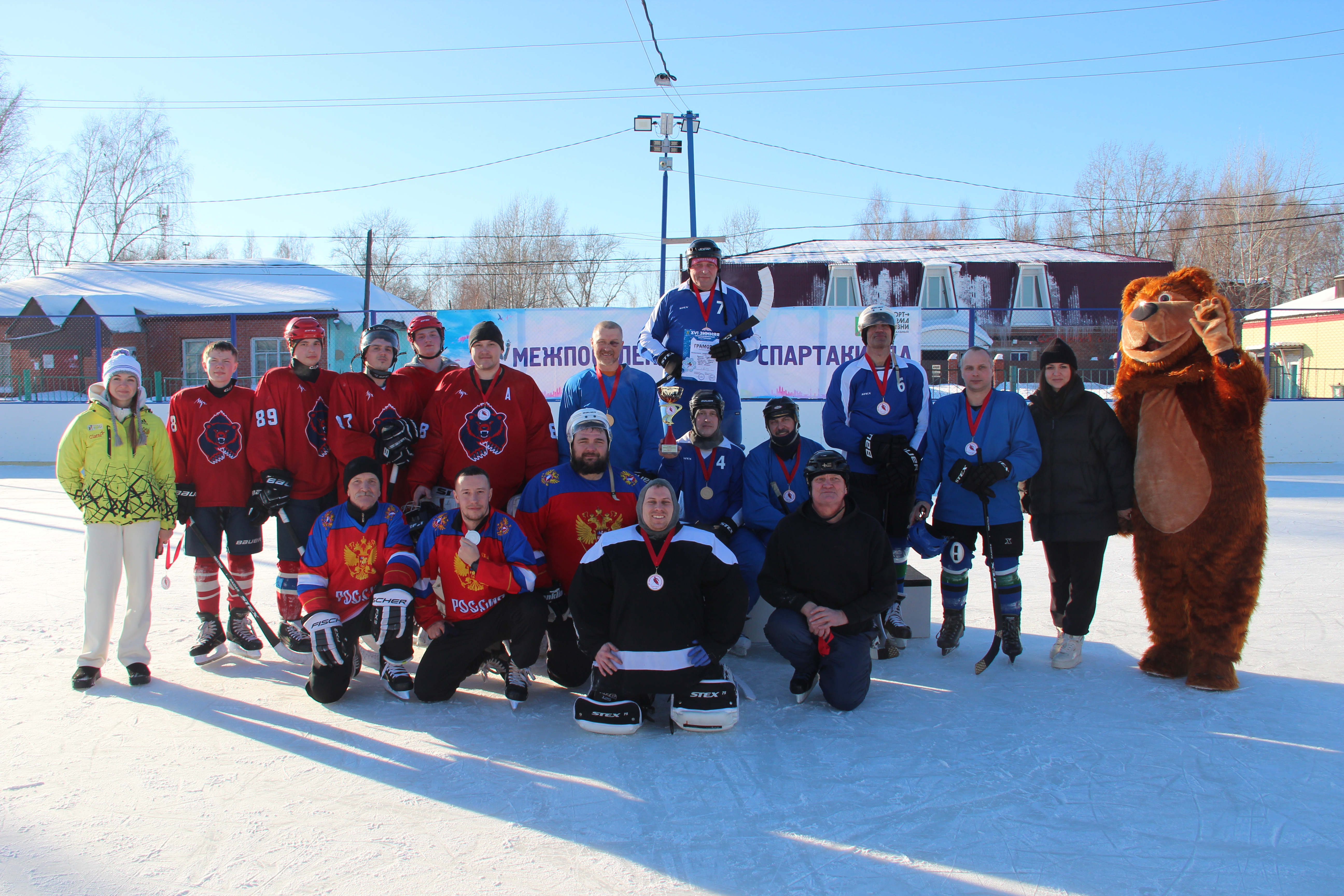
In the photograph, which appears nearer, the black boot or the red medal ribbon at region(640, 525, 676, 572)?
the red medal ribbon at region(640, 525, 676, 572)

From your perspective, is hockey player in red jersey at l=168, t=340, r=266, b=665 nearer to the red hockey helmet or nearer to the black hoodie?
the red hockey helmet

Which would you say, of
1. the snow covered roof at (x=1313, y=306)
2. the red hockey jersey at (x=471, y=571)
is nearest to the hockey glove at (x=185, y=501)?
the red hockey jersey at (x=471, y=571)

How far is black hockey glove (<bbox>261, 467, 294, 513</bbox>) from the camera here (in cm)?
384

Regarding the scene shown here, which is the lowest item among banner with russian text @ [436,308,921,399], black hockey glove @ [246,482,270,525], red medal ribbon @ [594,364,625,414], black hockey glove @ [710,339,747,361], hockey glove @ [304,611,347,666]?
hockey glove @ [304,611,347,666]

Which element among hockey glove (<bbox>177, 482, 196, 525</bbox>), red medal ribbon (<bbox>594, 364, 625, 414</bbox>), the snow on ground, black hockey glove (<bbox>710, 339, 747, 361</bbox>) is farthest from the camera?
black hockey glove (<bbox>710, 339, 747, 361</bbox>)

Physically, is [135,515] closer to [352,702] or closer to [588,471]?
[352,702]

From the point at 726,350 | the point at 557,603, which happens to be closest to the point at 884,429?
the point at 726,350

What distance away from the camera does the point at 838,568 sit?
3.38 m

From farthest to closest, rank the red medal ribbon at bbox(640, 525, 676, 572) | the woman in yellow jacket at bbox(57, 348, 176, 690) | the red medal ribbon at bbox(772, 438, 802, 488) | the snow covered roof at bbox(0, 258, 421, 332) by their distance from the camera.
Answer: the snow covered roof at bbox(0, 258, 421, 332) < the red medal ribbon at bbox(772, 438, 802, 488) < the woman in yellow jacket at bbox(57, 348, 176, 690) < the red medal ribbon at bbox(640, 525, 676, 572)

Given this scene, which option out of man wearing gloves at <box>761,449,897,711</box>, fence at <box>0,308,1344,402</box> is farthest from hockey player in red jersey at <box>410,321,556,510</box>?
fence at <box>0,308,1344,402</box>

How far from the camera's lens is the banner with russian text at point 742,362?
1079 cm

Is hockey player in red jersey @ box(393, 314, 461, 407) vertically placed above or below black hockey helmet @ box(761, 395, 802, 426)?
above

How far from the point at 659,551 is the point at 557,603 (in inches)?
25.9

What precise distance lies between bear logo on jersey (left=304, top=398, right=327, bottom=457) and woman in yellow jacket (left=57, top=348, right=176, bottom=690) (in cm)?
63
